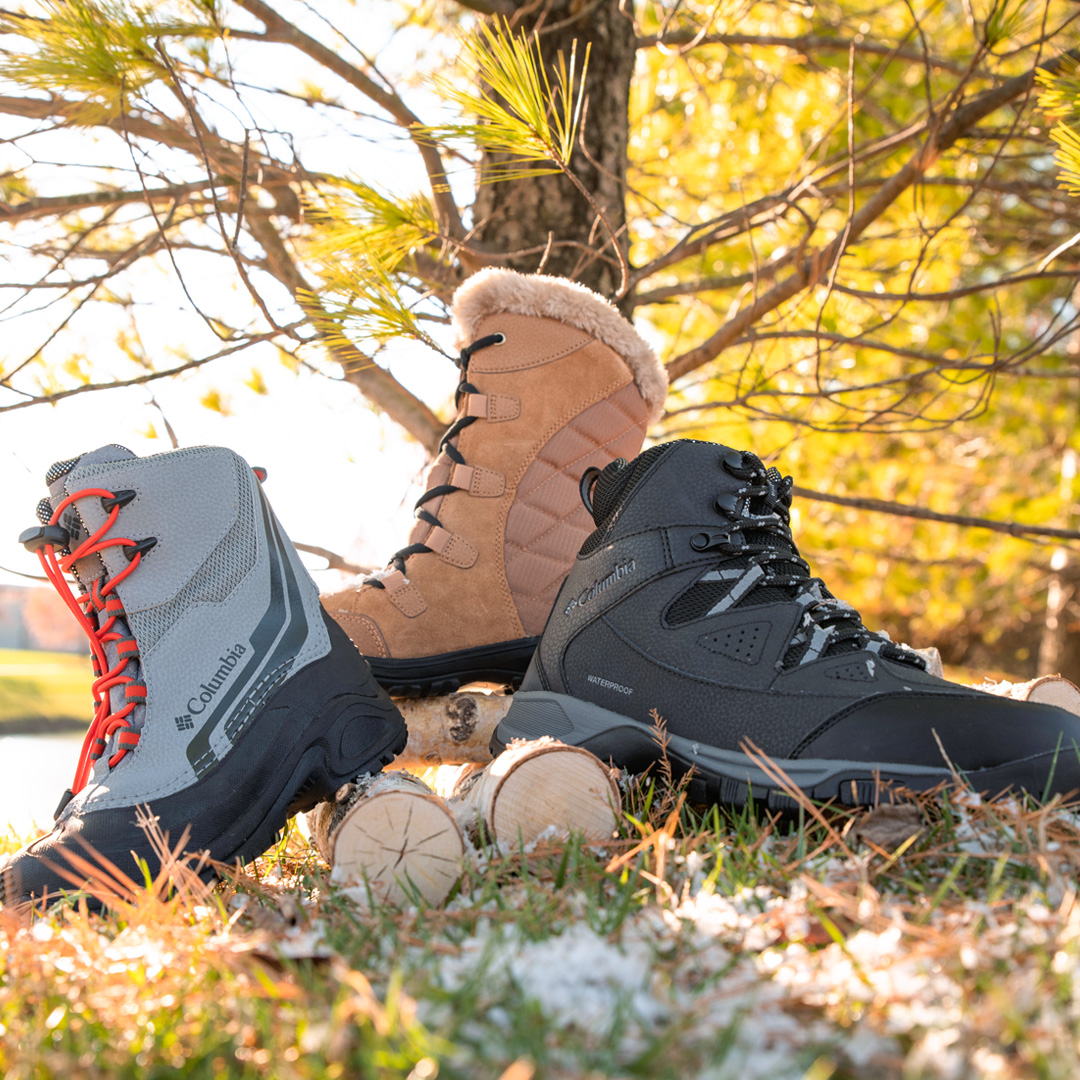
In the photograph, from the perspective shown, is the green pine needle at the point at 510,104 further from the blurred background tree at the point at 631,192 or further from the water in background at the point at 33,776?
the water in background at the point at 33,776

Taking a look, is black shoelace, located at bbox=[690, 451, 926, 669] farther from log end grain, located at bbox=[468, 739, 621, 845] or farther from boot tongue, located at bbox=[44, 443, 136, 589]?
boot tongue, located at bbox=[44, 443, 136, 589]

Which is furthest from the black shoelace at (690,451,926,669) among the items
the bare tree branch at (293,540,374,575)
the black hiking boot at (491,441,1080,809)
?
the bare tree branch at (293,540,374,575)

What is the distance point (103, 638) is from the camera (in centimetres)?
139

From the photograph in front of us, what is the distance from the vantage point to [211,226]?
8.97ft

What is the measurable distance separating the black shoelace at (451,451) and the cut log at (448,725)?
30 centimetres

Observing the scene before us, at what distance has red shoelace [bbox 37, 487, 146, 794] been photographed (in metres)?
1.33

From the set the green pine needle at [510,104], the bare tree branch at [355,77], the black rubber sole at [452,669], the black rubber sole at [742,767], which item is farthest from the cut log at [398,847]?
the bare tree branch at [355,77]

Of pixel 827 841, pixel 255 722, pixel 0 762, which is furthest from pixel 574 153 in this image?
pixel 0 762

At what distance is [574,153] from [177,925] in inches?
94.2

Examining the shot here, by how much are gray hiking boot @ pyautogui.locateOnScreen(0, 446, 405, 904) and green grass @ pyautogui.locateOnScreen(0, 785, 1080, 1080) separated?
0.17m

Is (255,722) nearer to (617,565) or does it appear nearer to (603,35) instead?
(617,565)

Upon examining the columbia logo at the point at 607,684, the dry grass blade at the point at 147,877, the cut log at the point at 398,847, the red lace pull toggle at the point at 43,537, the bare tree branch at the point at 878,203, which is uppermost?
the bare tree branch at the point at 878,203

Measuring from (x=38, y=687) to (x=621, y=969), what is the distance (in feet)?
10.4

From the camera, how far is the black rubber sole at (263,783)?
121cm
